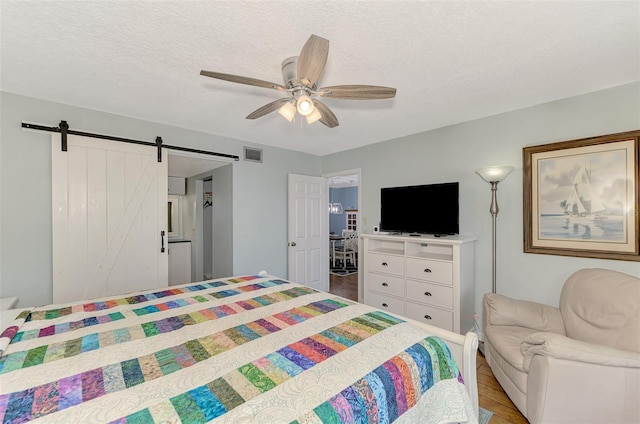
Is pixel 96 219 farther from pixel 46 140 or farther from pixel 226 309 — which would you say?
pixel 226 309

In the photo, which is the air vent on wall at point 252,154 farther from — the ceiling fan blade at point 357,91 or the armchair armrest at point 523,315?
the armchair armrest at point 523,315

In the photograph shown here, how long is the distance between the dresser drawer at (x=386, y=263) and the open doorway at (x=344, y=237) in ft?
2.94

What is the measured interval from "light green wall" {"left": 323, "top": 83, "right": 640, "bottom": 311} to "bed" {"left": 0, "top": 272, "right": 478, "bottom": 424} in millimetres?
1784

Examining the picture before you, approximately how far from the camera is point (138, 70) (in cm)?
196

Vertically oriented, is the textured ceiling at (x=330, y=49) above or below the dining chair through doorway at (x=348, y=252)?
above

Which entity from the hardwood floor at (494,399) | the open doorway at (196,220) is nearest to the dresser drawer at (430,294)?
the hardwood floor at (494,399)

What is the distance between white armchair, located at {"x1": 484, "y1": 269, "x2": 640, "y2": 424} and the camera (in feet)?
Answer: 4.82

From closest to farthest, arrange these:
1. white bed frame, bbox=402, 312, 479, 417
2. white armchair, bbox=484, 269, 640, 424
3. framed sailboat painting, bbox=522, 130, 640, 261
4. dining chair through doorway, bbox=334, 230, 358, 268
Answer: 1. white bed frame, bbox=402, 312, 479, 417
2. white armchair, bbox=484, 269, 640, 424
3. framed sailboat painting, bbox=522, 130, 640, 261
4. dining chair through doorway, bbox=334, 230, 358, 268

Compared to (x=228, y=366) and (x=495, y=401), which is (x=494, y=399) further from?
(x=228, y=366)

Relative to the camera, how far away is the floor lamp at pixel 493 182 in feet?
8.39

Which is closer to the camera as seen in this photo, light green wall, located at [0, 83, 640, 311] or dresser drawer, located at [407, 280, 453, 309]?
light green wall, located at [0, 83, 640, 311]

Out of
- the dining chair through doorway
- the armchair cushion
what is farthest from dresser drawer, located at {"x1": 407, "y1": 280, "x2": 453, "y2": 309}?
the dining chair through doorway

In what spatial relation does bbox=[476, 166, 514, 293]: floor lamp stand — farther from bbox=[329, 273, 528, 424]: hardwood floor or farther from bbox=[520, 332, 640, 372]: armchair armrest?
bbox=[520, 332, 640, 372]: armchair armrest

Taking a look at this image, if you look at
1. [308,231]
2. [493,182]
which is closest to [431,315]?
[493,182]
